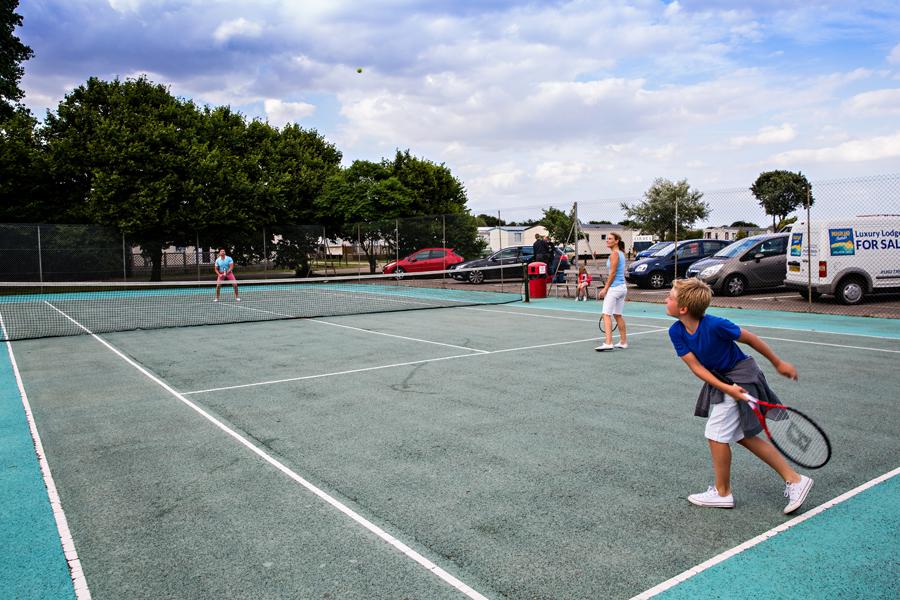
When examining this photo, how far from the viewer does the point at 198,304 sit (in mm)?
20797

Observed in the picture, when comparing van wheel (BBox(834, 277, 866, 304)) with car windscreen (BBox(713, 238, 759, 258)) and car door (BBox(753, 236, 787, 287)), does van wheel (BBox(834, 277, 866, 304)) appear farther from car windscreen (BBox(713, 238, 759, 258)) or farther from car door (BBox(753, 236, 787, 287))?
car windscreen (BBox(713, 238, 759, 258))

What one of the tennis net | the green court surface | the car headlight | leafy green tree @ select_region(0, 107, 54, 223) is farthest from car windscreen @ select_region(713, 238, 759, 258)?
leafy green tree @ select_region(0, 107, 54, 223)

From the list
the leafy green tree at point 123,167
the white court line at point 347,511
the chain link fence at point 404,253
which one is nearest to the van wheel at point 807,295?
the chain link fence at point 404,253

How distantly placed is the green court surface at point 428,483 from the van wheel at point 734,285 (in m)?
9.90

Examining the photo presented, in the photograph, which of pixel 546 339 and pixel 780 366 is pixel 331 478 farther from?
pixel 546 339

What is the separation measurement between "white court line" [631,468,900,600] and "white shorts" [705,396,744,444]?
55 centimetres

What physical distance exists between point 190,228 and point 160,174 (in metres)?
2.87

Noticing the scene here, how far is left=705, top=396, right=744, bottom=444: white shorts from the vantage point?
147 inches

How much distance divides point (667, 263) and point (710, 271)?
299 centimetres

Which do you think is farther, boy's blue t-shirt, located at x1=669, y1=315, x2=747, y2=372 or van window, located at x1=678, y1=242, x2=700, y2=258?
van window, located at x1=678, y1=242, x2=700, y2=258

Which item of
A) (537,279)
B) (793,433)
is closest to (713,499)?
(793,433)

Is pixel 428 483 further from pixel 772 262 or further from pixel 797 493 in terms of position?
pixel 772 262

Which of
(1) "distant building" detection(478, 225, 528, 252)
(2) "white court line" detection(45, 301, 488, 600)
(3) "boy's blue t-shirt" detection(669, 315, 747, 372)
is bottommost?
(2) "white court line" detection(45, 301, 488, 600)

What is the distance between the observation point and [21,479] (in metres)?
4.62
